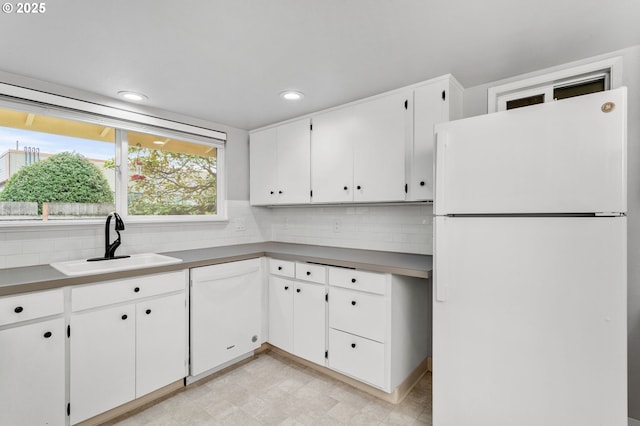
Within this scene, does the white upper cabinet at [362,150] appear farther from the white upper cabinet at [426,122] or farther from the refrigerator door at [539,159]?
the refrigerator door at [539,159]

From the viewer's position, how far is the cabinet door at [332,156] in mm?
2486

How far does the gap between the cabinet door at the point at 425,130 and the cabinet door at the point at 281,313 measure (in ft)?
4.24

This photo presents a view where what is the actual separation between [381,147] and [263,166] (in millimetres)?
1382

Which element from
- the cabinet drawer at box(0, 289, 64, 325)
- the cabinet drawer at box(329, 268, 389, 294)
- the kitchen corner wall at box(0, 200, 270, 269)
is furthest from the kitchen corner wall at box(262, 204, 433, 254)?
the cabinet drawer at box(0, 289, 64, 325)

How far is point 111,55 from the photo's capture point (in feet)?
5.64

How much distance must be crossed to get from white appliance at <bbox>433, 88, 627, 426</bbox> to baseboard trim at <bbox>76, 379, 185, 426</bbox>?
5.83ft

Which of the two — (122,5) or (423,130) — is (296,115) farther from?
(122,5)

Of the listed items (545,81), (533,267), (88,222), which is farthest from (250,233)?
(545,81)

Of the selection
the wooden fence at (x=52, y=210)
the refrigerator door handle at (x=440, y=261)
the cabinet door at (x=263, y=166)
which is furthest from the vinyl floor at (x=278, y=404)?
the cabinet door at (x=263, y=166)

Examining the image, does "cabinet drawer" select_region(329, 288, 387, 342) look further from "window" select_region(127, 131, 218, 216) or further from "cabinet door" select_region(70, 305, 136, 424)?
"window" select_region(127, 131, 218, 216)

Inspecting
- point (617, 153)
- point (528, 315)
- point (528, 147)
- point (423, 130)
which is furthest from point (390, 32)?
point (528, 315)

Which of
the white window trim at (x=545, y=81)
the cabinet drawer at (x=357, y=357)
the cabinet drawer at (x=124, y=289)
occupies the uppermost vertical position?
the white window trim at (x=545, y=81)

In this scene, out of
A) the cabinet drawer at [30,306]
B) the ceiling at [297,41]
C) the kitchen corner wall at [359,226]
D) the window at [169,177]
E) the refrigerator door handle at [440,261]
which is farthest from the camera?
the window at [169,177]

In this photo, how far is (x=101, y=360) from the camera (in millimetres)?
1786
